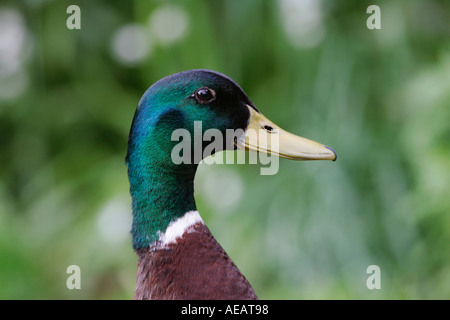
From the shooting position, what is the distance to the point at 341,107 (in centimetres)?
224

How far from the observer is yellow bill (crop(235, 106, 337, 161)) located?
0.93m

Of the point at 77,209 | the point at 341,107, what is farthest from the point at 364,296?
the point at 77,209

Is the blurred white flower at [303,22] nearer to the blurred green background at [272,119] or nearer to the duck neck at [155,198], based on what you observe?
the blurred green background at [272,119]

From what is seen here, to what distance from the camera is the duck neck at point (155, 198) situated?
92 centimetres

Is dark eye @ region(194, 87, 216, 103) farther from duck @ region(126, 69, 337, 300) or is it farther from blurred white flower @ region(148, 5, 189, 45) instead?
blurred white flower @ region(148, 5, 189, 45)

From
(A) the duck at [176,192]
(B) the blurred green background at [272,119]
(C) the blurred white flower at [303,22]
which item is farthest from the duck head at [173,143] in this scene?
(C) the blurred white flower at [303,22]

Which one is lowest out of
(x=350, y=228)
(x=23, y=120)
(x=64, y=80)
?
(x=350, y=228)

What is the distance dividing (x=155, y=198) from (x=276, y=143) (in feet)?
0.68

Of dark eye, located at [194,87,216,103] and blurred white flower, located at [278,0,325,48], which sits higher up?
blurred white flower, located at [278,0,325,48]

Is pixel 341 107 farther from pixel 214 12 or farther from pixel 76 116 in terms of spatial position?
pixel 76 116

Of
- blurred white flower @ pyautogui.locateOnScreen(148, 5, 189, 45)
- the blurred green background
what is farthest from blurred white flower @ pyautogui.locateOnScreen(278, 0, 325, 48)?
blurred white flower @ pyautogui.locateOnScreen(148, 5, 189, 45)

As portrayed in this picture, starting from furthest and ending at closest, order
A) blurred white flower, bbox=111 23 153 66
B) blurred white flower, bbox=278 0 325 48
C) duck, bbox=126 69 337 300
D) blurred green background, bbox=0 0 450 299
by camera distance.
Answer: blurred white flower, bbox=111 23 153 66 < blurred white flower, bbox=278 0 325 48 < blurred green background, bbox=0 0 450 299 < duck, bbox=126 69 337 300

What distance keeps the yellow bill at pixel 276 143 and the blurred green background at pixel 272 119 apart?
95 centimetres

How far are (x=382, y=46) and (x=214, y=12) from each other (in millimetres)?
646
